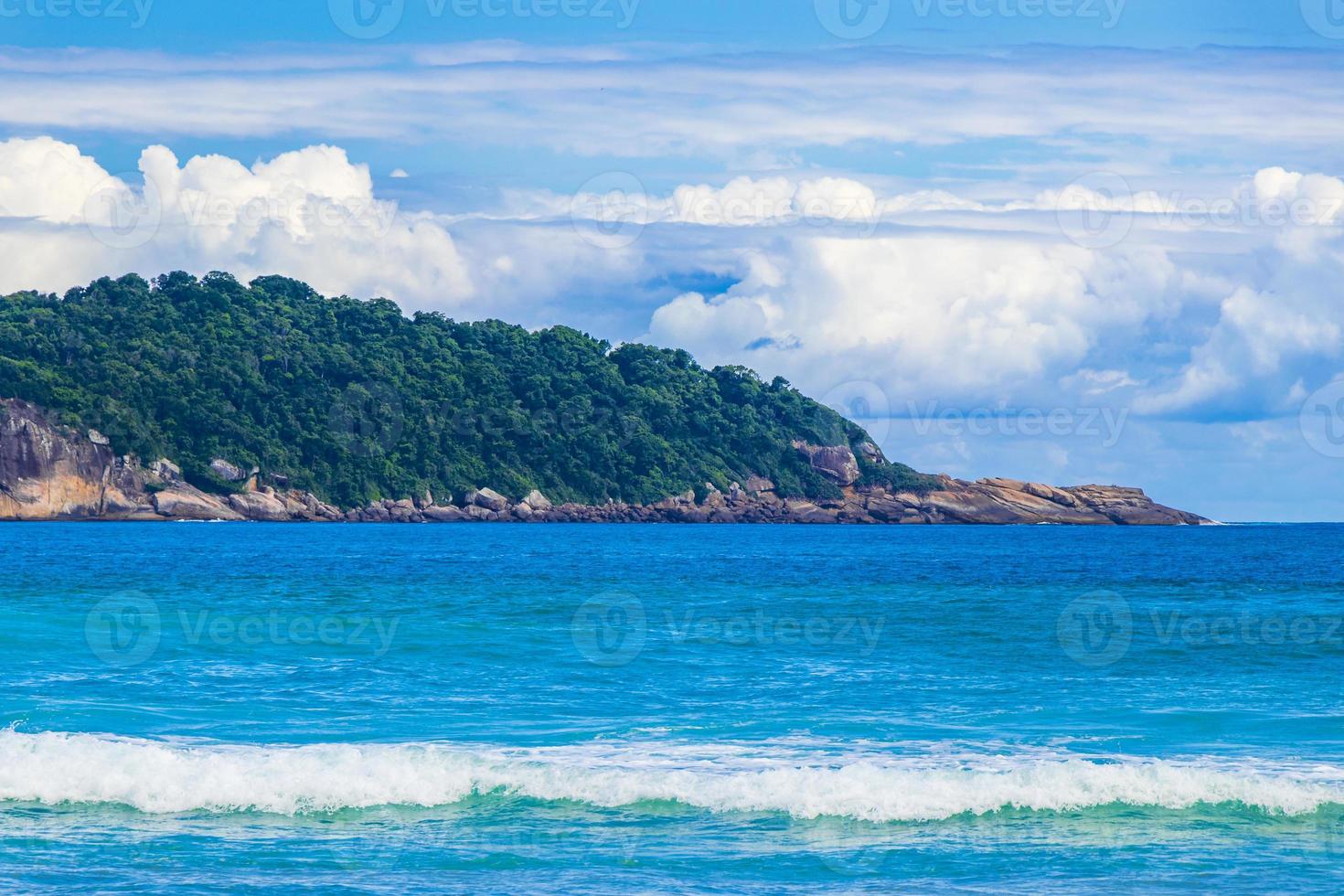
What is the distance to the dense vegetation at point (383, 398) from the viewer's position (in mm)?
138625

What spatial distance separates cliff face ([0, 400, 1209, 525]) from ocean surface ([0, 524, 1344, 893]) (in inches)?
3651

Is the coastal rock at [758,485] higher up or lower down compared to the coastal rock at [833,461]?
lower down

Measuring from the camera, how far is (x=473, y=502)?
153250mm

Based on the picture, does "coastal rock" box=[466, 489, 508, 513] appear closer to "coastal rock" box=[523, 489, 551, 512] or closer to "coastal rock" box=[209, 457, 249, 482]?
"coastal rock" box=[523, 489, 551, 512]

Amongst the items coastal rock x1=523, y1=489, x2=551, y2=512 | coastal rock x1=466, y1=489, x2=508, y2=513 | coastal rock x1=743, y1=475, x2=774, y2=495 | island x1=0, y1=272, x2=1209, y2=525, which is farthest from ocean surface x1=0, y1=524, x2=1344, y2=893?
coastal rock x1=743, y1=475, x2=774, y2=495

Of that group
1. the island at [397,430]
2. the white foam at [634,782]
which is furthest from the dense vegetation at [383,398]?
the white foam at [634,782]

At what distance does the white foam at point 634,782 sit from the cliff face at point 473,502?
11980 centimetres

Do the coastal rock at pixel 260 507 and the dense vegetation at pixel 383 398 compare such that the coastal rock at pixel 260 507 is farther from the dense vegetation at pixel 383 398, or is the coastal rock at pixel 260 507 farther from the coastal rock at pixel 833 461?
the coastal rock at pixel 833 461

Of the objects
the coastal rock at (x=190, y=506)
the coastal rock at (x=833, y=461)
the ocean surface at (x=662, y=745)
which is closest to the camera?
the ocean surface at (x=662, y=745)

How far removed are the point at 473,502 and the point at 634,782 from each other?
138510 mm

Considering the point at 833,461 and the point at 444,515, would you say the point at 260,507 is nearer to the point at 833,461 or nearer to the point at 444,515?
the point at 444,515

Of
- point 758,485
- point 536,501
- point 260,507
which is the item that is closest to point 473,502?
point 536,501

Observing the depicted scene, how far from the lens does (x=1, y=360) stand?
435 feet

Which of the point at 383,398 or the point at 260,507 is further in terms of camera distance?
the point at 383,398
